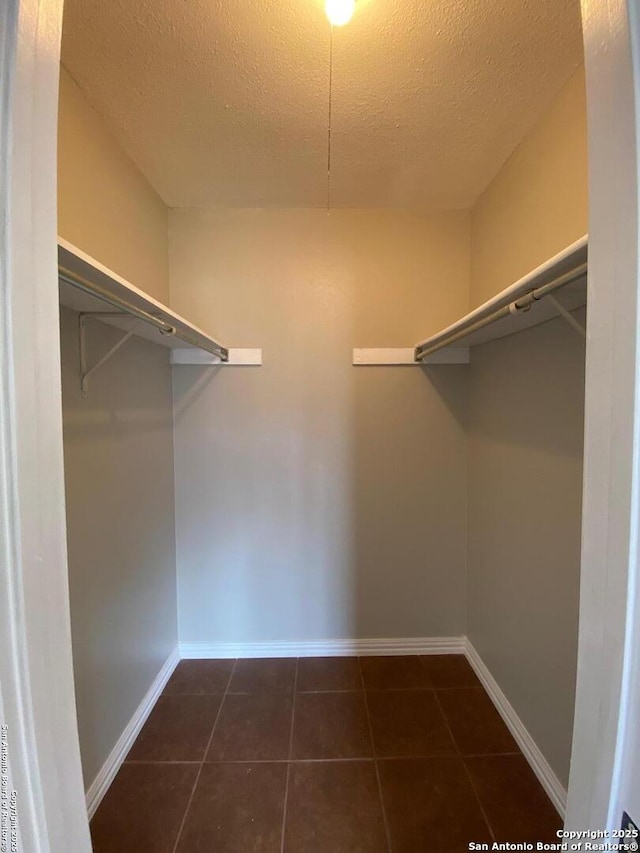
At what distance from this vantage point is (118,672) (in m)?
1.60

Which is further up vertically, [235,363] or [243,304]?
[243,304]

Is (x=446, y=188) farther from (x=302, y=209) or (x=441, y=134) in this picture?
(x=302, y=209)

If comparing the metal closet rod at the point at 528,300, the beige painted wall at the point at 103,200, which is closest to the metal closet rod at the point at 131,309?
the beige painted wall at the point at 103,200

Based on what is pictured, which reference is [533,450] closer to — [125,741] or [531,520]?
[531,520]

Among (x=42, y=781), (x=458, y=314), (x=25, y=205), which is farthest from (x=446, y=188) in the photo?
(x=42, y=781)

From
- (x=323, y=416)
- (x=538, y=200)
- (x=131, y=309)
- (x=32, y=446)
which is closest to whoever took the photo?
(x=32, y=446)

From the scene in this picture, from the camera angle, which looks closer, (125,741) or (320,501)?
(125,741)

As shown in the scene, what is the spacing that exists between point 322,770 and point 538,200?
2421mm

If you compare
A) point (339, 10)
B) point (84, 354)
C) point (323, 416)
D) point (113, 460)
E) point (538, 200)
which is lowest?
point (113, 460)

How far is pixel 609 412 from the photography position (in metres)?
0.50

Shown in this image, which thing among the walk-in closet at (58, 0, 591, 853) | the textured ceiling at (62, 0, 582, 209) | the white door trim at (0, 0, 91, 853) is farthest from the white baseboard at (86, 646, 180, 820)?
Answer: the textured ceiling at (62, 0, 582, 209)

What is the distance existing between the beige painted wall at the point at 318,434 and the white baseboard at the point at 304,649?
5 centimetres

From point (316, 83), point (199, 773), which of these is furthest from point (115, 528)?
point (316, 83)

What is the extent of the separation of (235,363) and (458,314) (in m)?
1.31
